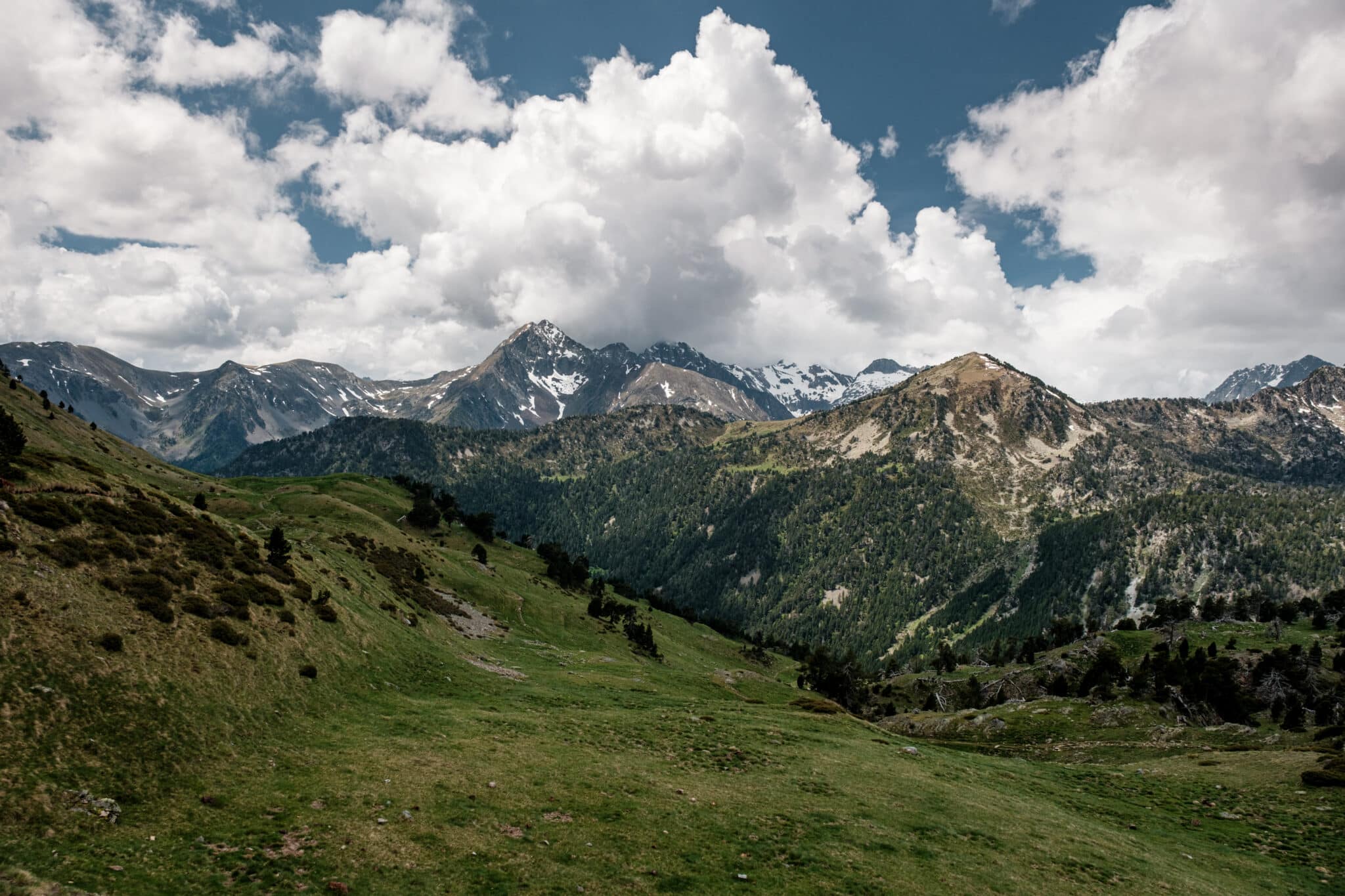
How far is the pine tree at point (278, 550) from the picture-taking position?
51938 mm

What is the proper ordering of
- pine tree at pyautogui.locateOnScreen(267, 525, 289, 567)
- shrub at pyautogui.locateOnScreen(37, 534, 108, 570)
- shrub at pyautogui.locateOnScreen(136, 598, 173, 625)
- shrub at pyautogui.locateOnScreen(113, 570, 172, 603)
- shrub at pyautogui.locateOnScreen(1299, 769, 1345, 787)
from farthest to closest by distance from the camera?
pine tree at pyautogui.locateOnScreen(267, 525, 289, 567)
shrub at pyautogui.locateOnScreen(1299, 769, 1345, 787)
shrub at pyautogui.locateOnScreen(113, 570, 172, 603)
shrub at pyautogui.locateOnScreen(136, 598, 173, 625)
shrub at pyautogui.locateOnScreen(37, 534, 108, 570)

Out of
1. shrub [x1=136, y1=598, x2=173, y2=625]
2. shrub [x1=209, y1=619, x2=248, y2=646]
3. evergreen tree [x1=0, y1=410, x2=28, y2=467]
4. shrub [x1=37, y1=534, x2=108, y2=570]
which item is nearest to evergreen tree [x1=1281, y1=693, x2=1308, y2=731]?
shrub [x1=209, y1=619, x2=248, y2=646]

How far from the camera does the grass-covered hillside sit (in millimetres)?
20969

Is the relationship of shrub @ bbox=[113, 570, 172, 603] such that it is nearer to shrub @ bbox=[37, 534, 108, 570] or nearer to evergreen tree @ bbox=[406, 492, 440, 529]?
shrub @ bbox=[37, 534, 108, 570]

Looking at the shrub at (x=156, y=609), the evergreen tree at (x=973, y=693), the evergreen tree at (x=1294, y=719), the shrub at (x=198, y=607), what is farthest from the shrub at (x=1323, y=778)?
the evergreen tree at (x=973, y=693)

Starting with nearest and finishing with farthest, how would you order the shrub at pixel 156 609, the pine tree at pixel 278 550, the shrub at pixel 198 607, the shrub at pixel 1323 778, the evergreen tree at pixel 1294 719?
1. the shrub at pixel 156 609
2. the shrub at pixel 198 607
3. the shrub at pixel 1323 778
4. the pine tree at pixel 278 550
5. the evergreen tree at pixel 1294 719

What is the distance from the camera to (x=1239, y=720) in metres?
71.5

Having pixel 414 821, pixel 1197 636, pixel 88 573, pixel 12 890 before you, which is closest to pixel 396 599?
pixel 88 573

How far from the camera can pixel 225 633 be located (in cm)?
3491

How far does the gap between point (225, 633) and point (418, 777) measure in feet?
51.2

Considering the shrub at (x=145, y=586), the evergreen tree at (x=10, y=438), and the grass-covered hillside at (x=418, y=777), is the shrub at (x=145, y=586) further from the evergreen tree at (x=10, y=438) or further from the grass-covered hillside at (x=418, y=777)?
the evergreen tree at (x=10, y=438)

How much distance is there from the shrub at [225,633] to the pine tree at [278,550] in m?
17.5

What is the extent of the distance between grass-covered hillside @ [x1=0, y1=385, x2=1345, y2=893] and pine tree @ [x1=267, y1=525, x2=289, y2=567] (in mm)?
268

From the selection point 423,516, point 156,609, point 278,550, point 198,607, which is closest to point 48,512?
point 156,609
